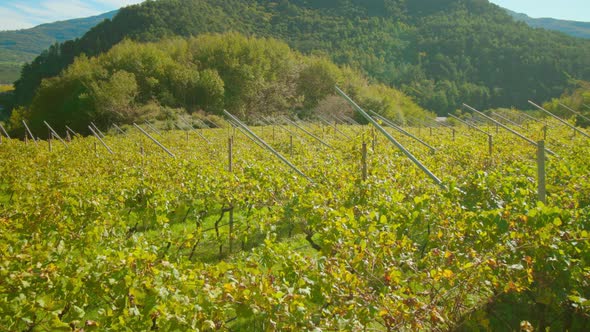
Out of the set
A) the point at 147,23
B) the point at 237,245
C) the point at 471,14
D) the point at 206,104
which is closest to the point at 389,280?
the point at 237,245

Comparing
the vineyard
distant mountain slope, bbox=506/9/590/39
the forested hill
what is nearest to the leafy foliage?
the forested hill

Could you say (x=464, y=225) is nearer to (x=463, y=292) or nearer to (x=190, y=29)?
(x=463, y=292)

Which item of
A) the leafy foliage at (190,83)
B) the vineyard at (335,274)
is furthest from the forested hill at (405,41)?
the vineyard at (335,274)

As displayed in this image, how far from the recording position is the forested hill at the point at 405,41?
53.7m

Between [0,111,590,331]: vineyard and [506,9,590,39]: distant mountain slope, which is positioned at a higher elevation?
[506,9,590,39]: distant mountain slope

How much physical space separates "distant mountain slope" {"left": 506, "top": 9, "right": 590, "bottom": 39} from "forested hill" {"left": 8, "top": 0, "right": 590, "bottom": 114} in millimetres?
112630

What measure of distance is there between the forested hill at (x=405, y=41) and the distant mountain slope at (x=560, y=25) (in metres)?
113

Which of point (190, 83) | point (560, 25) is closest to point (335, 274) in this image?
point (190, 83)

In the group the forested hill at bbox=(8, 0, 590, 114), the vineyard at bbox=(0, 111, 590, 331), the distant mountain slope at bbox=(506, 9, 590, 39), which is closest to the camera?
the vineyard at bbox=(0, 111, 590, 331)

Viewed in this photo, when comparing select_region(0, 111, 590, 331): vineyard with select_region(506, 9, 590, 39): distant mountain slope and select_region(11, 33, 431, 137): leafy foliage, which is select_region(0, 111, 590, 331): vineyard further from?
select_region(506, 9, 590, 39): distant mountain slope

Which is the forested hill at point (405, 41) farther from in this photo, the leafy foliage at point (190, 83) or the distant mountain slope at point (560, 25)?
the distant mountain slope at point (560, 25)

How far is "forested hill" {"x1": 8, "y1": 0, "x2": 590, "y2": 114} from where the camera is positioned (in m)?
53.7

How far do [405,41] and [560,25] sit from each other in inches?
5883

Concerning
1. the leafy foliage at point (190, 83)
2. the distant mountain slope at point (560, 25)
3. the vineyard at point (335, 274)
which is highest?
the distant mountain slope at point (560, 25)
